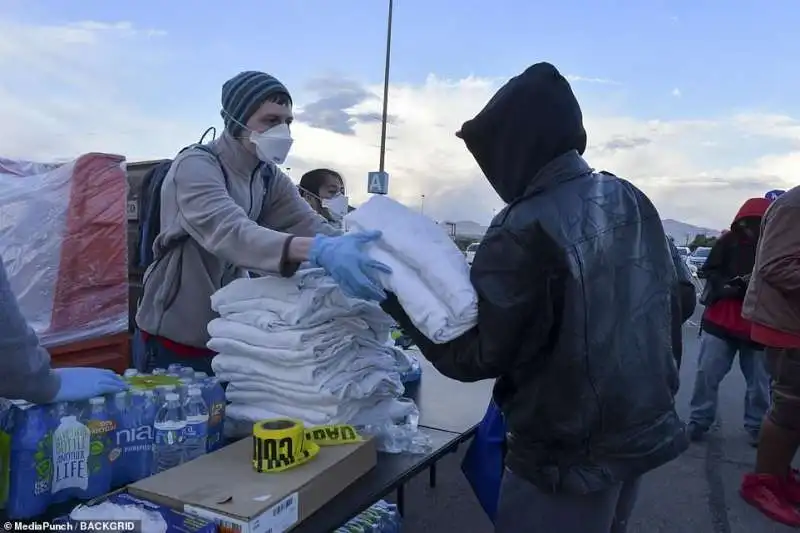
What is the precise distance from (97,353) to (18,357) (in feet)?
9.09

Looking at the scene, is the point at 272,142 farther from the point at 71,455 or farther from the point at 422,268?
the point at 71,455

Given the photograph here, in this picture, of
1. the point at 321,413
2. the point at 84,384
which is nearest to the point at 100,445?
the point at 84,384

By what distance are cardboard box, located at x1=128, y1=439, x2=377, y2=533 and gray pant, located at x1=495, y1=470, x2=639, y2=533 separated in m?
0.32

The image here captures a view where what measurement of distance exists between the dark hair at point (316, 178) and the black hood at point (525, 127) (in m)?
2.70

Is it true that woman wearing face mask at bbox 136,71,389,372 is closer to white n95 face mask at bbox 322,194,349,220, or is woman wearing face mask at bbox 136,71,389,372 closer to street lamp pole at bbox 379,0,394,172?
white n95 face mask at bbox 322,194,349,220

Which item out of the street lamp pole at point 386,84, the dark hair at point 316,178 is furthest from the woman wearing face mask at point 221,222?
the street lamp pole at point 386,84

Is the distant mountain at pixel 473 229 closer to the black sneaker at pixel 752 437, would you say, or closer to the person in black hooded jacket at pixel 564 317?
the person in black hooded jacket at pixel 564 317

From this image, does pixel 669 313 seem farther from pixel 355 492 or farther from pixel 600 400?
pixel 355 492

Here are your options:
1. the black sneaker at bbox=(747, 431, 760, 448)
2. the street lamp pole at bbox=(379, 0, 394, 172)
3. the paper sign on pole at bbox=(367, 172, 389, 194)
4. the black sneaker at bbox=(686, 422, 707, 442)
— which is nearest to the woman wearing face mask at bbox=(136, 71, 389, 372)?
the black sneaker at bbox=(686, 422, 707, 442)

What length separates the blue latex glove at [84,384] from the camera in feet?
4.08

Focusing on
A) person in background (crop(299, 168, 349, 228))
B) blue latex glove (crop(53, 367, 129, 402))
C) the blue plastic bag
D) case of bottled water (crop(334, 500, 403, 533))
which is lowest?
case of bottled water (crop(334, 500, 403, 533))

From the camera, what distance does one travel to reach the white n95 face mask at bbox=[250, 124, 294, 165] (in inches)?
69.8

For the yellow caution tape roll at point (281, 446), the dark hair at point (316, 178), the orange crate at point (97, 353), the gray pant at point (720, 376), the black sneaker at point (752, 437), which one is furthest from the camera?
the black sneaker at point (752, 437)

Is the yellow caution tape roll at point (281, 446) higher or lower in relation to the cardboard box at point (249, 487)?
higher
